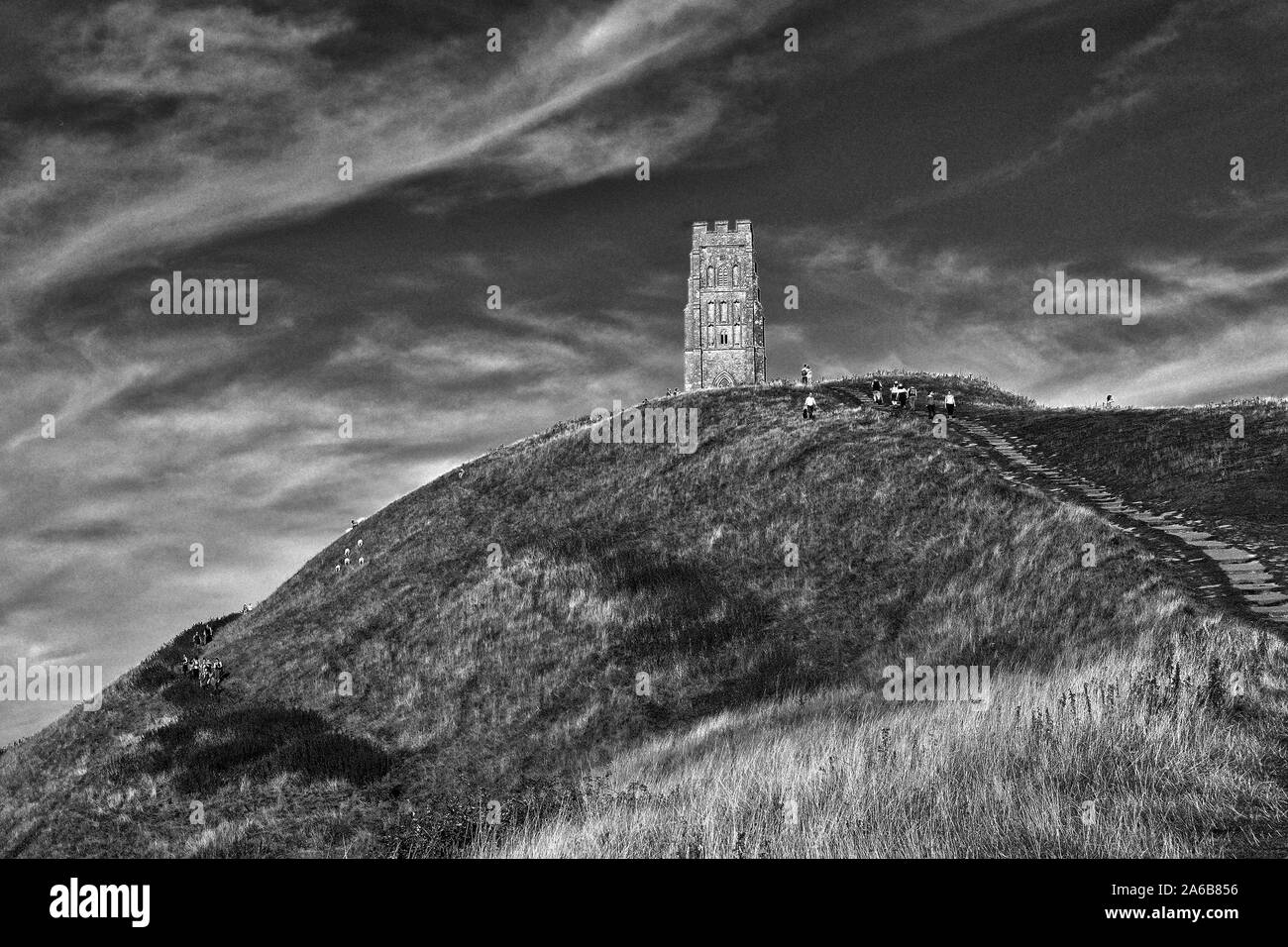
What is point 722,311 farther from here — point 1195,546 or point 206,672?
point 1195,546

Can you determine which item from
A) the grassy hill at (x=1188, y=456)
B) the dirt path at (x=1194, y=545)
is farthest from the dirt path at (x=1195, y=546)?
the grassy hill at (x=1188, y=456)

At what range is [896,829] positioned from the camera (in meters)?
8.33

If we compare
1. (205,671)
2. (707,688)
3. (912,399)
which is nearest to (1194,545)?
(707,688)

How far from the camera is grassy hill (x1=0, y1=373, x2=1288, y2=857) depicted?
9.05 metres

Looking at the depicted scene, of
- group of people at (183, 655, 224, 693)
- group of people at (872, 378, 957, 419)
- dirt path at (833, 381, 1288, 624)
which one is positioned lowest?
group of people at (183, 655, 224, 693)

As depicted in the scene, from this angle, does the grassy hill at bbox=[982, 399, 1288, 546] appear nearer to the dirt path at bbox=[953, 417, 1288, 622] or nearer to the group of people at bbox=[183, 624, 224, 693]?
the dirt path at bbox=[953, 417, 1288, 622]

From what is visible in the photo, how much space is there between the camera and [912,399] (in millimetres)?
48906

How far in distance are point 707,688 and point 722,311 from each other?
94524mm

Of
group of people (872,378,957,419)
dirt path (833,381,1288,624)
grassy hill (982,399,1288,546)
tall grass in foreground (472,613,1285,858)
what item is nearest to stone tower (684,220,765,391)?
group of people (872,378,957,419)

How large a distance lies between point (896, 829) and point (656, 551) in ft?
89.4

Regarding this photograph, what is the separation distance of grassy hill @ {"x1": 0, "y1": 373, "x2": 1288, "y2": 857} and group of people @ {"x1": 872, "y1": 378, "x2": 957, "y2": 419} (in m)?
2.00
